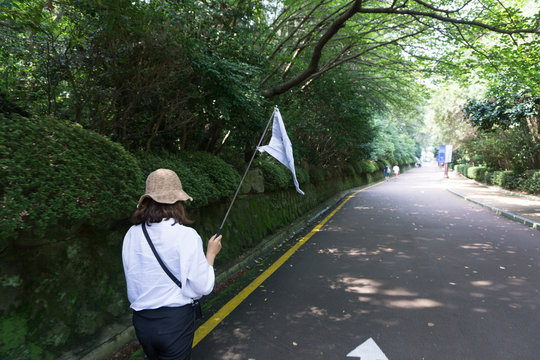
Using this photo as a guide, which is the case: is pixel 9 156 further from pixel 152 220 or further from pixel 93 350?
pixel 93 350

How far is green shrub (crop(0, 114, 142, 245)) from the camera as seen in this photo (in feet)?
8.10

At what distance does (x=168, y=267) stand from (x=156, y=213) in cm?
35

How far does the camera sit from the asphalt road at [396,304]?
134 inches

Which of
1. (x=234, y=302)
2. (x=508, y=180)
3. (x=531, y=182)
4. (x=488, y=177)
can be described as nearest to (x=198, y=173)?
(x=234, y=302)

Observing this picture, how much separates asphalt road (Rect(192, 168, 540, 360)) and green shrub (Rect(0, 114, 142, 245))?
1.71 metres

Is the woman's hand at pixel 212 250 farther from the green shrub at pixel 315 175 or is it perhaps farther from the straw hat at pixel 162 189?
the green shrub at pixel 315 175

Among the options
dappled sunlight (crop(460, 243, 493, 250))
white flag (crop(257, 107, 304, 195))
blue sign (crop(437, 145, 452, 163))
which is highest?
blue sign (crop(437, 145, 452, 163))

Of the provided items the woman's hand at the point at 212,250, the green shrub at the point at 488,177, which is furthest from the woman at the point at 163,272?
the green shrub at the point at 488,177

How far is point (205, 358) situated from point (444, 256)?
17.6 feet

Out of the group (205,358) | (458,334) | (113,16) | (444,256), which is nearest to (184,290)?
(205,358)

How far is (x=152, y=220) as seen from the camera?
86.1 inches

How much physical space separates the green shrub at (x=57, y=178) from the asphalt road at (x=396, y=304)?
171 cm

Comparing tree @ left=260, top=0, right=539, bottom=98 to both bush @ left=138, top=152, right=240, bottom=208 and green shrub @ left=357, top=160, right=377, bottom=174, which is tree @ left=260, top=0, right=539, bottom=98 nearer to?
bush @ left=138, top=152, right=240, bottom=208

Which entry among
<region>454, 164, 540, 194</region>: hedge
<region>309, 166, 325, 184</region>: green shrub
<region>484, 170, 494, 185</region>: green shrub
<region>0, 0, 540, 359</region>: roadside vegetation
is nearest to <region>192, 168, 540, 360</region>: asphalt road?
<region>0, 0, 540, 359</region>: roadside vegetation
